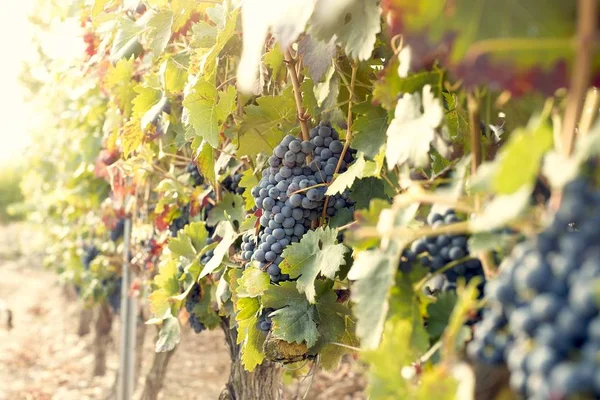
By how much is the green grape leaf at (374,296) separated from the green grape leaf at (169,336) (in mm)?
1232

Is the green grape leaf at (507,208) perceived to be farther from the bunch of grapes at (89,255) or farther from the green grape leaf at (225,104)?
the bunch of grapes at (89,255)

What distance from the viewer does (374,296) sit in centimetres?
87

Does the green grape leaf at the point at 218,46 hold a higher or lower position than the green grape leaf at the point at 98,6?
lower

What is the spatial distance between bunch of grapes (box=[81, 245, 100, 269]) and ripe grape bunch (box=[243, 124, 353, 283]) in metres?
4.08

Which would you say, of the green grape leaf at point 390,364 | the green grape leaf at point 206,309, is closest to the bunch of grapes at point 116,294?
the green grape leaf at point 206,309

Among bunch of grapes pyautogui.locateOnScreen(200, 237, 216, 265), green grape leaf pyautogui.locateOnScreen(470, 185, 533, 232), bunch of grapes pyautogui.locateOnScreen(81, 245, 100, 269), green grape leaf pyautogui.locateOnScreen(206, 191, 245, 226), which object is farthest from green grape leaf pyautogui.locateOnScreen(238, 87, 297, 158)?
bunch of grapes pyautogui.locateOnScreen(81, 245, 100, 269)

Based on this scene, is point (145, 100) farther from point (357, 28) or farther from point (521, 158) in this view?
point (521, 158)

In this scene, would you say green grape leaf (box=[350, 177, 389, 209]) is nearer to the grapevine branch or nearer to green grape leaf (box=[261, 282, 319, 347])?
green grape leaf (box=[261, 282, 319, 347])

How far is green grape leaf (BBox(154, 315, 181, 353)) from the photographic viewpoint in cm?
198

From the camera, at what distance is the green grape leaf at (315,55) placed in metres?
1.28

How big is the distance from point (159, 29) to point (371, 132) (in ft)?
2.69

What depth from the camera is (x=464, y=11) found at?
735 millimetres

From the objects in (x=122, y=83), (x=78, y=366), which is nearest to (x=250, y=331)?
(x=122, y=83)

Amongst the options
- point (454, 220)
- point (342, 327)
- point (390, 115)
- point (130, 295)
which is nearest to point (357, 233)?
point (454, 220)
